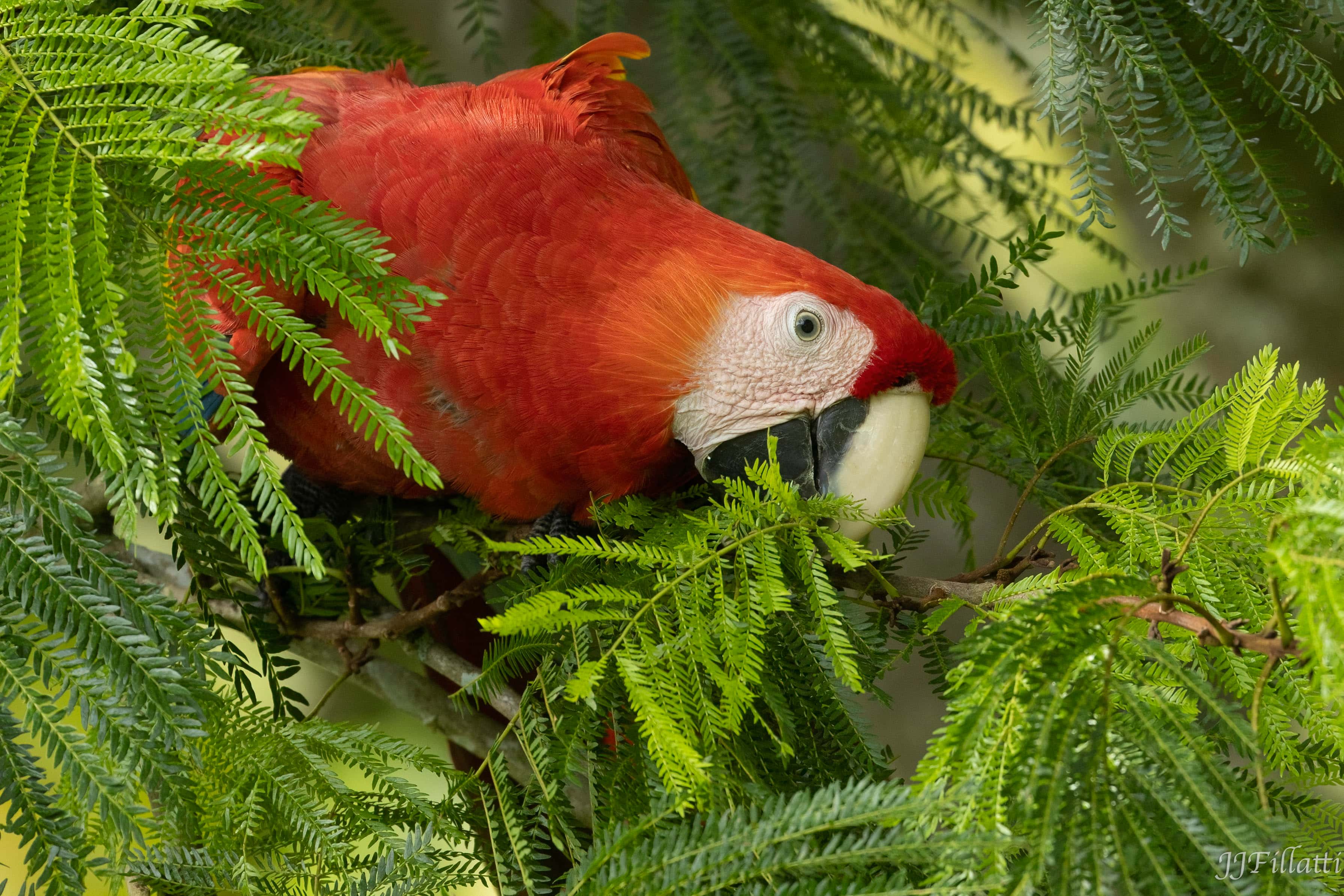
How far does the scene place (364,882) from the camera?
0.79 meters

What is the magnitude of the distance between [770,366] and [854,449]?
14cm

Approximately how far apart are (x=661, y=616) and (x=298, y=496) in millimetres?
994

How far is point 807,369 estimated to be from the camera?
3.63 feet

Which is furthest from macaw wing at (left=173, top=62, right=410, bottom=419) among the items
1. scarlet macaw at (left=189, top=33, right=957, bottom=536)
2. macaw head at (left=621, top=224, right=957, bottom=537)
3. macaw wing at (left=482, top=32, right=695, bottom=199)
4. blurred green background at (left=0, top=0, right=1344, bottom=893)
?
blurred green background at (left=0, top=0, right=1344, bottom=893)

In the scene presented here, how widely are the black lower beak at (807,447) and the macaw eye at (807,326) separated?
0.29 ft

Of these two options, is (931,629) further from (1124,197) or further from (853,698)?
(1124,197)

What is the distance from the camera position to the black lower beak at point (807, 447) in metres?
1.12

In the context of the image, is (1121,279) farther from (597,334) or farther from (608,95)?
(597,334)

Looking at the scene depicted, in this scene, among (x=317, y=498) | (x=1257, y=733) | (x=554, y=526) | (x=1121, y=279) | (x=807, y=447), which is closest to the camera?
(x=1257, y=733)

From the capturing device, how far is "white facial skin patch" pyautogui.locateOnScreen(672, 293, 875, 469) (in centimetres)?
109

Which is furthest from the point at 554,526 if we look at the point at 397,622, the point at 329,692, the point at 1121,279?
the point at 1121,279

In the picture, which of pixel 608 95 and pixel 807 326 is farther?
pixel 608 95

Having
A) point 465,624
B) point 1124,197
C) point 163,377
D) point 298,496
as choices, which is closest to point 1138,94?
point 163,377

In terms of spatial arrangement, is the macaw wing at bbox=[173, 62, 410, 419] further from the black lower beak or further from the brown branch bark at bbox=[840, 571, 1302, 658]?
the brown branch bark at bbox=[840, 571, 1302, 658]
